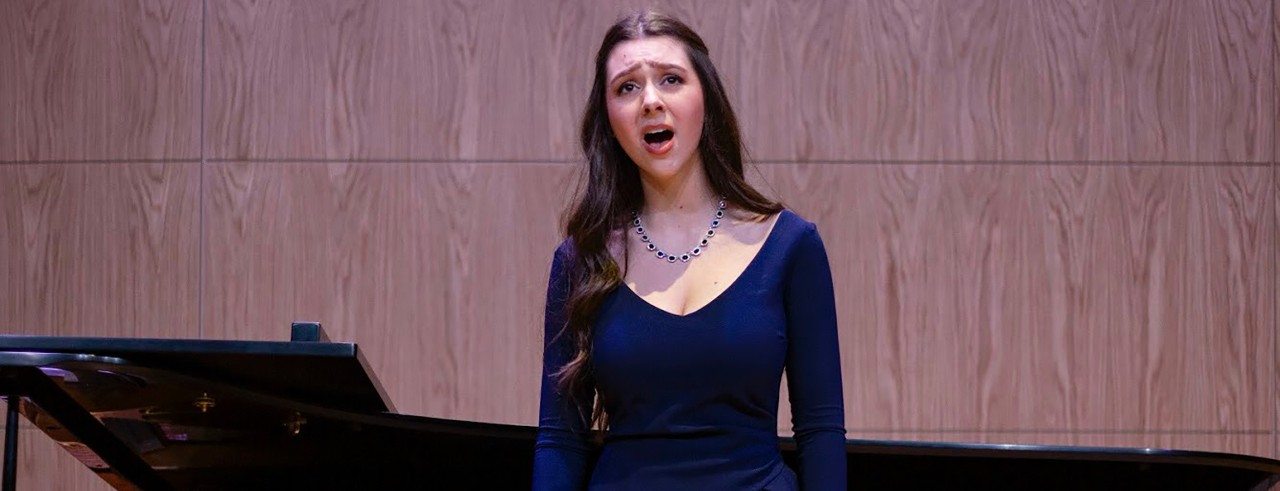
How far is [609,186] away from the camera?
185cm

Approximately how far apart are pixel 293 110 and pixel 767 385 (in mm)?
2138

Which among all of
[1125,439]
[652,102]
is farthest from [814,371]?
[1125,439]

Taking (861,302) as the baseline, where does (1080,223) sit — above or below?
above

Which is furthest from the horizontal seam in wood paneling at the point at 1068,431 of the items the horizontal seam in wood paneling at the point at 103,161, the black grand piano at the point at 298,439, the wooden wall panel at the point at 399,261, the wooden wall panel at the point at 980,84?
the horizontal seam in wood paneling at the point at 103,161

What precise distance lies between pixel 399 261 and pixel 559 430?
179cm

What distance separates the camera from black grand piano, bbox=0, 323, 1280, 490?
1.58m

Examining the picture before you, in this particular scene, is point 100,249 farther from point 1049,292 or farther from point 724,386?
point 1049,292

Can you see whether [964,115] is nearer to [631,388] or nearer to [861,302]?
[861,302]

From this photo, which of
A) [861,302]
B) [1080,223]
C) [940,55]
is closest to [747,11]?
[940,55]

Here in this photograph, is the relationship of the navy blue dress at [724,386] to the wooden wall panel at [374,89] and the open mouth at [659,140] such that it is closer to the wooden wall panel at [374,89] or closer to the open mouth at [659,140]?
the open mouth at [659,140]

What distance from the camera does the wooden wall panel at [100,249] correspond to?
3459mm

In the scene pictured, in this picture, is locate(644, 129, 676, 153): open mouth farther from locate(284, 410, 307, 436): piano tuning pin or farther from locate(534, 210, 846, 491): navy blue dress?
locate(284, 410, 307, 436): piano tuning pin

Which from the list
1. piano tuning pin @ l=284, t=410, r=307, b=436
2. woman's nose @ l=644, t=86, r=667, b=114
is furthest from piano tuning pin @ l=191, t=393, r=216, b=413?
woman's nose @ l=644, t=86, r=667, b=114

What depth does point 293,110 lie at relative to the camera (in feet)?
11.3
